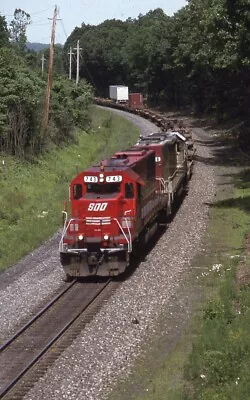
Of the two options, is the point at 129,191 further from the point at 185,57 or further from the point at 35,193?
the point at 185,57

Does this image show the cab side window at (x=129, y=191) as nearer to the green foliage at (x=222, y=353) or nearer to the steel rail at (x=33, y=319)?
the steel rail at (x=33, y=319)

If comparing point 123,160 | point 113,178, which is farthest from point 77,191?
point 123,160

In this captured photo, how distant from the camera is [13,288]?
21.1 m

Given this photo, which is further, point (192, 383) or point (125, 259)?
point (125, 259)

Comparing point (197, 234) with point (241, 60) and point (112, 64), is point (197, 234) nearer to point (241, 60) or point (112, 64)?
point (241, 60)

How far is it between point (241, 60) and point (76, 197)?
16736mm

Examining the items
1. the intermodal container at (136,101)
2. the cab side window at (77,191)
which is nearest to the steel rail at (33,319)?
the cab side window at (77,191)

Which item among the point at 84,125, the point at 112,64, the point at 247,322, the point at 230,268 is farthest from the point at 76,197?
the point at 112,64

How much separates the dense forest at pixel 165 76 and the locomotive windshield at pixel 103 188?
14.4 meters

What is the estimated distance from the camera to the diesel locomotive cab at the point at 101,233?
21.3m

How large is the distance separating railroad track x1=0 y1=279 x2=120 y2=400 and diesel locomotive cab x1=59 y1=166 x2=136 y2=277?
54cm

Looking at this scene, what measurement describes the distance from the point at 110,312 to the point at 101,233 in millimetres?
3570

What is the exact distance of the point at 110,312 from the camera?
725 inches

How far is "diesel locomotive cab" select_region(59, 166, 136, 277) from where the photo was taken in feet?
69.8
